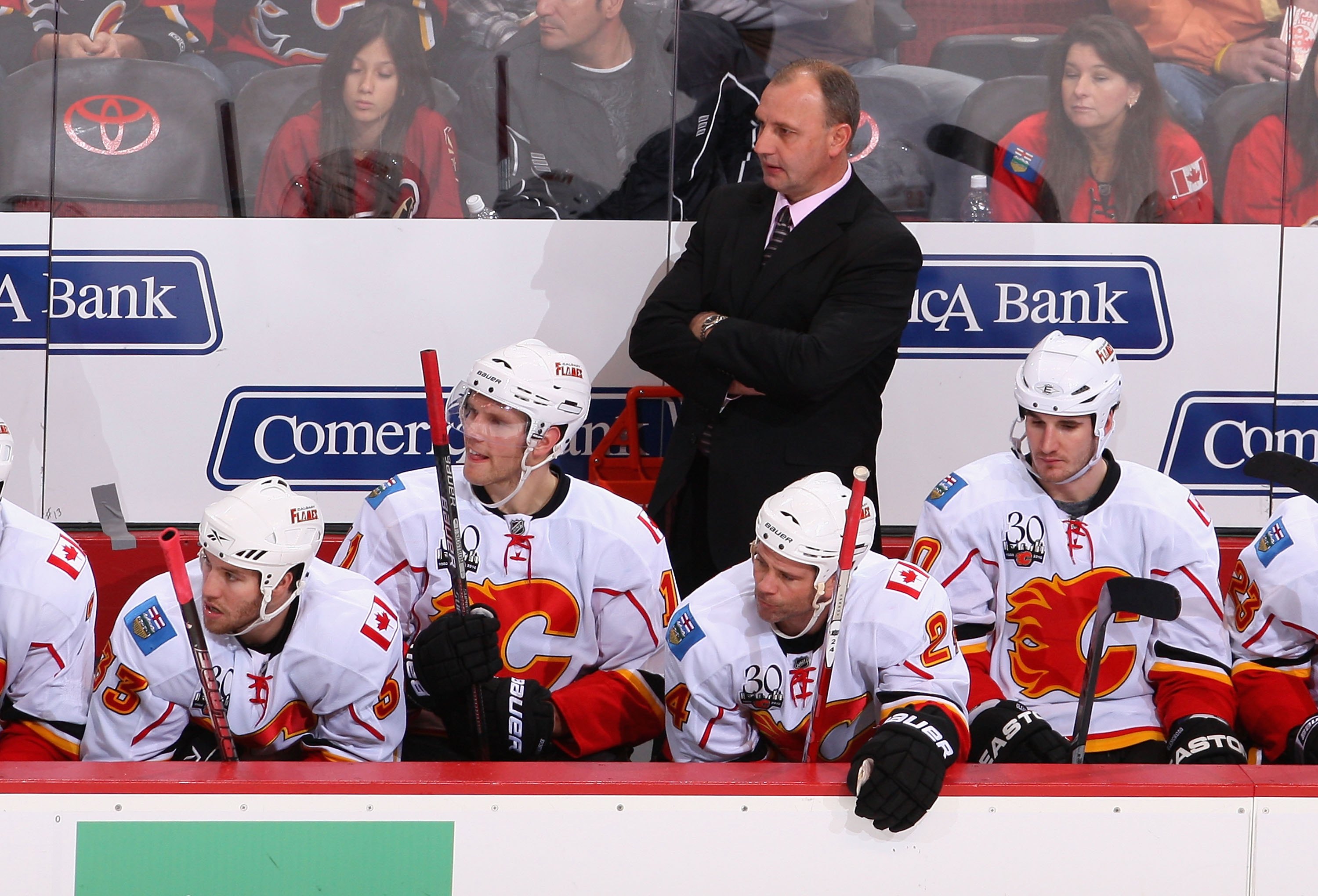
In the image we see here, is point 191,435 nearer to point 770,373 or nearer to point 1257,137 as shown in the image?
point 770,373

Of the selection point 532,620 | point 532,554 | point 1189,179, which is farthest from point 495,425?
point 1189,179

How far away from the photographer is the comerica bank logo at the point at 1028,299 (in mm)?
3949

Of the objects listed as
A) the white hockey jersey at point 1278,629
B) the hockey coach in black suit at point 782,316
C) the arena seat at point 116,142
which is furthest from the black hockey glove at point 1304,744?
the arena seat at point 116,142

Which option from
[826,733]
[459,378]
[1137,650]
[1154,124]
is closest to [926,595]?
[826,733]

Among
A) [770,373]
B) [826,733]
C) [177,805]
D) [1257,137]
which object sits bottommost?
[826,733]

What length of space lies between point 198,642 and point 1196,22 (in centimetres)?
313

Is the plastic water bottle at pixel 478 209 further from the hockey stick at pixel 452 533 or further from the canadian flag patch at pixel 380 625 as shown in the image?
the canadian flag patch at pixel 380 625

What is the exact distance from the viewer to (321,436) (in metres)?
3.91

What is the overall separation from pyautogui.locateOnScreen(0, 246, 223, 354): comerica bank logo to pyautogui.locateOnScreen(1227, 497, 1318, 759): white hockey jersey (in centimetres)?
266

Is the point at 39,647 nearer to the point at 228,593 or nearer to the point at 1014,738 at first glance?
the point at 228,593

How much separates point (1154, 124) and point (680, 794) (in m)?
2.66

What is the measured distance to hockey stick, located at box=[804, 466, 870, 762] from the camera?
2.34 m

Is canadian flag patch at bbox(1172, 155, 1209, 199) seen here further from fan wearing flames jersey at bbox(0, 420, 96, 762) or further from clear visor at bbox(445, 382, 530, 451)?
fan wearing flames jersey at bbox(0, 420, 96, 762)

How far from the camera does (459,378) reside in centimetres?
391
